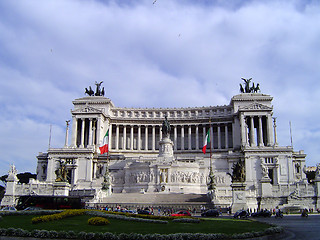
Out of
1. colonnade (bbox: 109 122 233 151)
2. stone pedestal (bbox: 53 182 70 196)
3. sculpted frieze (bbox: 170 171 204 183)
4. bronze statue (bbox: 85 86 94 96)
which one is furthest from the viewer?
bronze statue (bbox: 85 86 94 96)

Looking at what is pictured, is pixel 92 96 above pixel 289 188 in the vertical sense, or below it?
above

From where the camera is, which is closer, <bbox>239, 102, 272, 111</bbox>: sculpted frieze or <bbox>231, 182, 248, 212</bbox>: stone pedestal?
<bbox>231, 182, 248, 212</bbox>: stone pedestal

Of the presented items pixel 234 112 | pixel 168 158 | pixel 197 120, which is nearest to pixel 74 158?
pixel 168 158

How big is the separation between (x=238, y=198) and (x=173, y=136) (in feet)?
Answer: 195

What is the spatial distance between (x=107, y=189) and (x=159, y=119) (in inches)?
1777

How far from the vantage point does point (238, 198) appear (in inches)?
1597

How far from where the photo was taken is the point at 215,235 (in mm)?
16672

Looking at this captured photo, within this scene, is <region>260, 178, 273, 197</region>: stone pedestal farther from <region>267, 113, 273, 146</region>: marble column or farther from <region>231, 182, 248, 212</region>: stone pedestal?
<region>267, 113, 273, 146</region>: marble column

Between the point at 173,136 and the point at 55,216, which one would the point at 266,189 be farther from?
the point at 173,136

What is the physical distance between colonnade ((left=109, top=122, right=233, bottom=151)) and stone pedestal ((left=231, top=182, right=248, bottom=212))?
5364 centimetres

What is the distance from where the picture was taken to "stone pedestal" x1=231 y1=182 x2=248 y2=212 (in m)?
40.3

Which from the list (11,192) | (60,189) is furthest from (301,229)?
(11,192)

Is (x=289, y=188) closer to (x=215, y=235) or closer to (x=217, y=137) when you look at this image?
(x=215, y=235)

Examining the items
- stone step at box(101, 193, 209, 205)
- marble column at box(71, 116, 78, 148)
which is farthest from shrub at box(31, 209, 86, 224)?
marble column at box(71, 116, 78, 148)
